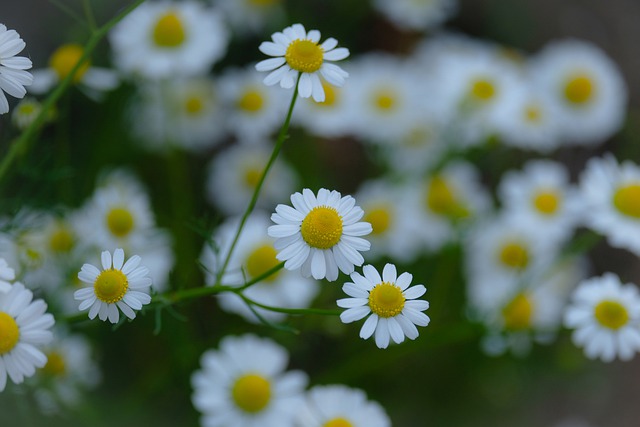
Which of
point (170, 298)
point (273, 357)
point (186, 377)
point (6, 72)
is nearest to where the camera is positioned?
point (6, 72)

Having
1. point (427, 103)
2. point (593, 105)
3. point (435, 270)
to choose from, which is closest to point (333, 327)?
point (435, 270)

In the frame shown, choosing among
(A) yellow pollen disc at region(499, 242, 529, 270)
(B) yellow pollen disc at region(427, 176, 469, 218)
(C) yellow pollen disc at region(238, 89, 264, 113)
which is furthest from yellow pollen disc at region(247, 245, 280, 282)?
(A) yellow pollen disc at region(499, 242, 529, 270)

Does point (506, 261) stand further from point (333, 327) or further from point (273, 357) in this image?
point (273, 357)

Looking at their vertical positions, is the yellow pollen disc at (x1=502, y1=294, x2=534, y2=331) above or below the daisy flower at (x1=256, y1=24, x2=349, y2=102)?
above

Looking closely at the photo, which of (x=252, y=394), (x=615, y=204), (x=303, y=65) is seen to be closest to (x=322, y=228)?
(x=303, y=65)

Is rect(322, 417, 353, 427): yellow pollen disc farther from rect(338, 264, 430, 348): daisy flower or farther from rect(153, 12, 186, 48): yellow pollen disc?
rect(153, 12, 186, 48): yellow pollen disc

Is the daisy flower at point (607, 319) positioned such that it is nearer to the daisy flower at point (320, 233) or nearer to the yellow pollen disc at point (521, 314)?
the yellow pollen disc at point (521, 314)
